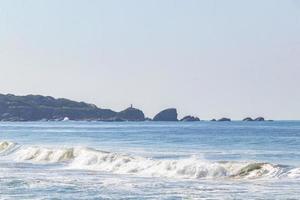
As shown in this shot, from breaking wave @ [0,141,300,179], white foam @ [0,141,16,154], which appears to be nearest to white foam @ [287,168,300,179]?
breaking wave @ [0,141,300,179]

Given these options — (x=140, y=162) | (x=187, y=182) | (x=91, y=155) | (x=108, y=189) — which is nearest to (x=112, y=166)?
(x=140, y=162)

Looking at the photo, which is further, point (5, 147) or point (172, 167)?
point (5, 147)

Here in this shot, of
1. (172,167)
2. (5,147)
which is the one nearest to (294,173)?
A: (172,167)

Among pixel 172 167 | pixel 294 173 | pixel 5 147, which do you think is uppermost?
pixel 5 147

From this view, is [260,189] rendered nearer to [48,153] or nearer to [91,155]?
[91,155]

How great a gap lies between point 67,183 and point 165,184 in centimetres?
529

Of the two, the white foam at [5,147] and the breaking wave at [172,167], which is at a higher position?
the white foam at [5,147]

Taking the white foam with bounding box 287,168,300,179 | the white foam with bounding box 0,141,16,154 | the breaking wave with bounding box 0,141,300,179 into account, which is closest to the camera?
the white foam with bounding box 287,168,300,179

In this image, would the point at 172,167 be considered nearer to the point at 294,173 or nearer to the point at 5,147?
the point at 294,173

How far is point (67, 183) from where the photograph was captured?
41750mm

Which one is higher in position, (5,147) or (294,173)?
(5,147)

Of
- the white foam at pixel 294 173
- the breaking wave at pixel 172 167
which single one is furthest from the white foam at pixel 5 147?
the white foam at pixel 294 173

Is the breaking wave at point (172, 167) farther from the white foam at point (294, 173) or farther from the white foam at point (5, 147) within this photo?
the white foam at point (5, 147)

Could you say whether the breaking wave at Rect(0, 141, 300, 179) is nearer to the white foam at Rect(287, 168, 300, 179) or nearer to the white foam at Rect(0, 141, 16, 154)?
the white foam at Rect(287, 168, 300, 179)
